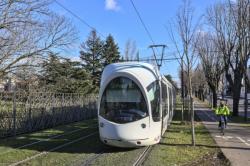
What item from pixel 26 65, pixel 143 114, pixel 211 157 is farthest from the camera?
pixel 26 65

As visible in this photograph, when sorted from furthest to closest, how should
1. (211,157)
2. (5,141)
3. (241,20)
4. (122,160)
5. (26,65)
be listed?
(241,20) < (26,65) < (5,141) < (211,157) < (122,160)

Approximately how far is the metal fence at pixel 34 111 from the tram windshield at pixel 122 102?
Answer: 6894 millimetres

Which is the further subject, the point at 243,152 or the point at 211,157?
the point at 243,152

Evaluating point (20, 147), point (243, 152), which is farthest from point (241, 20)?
point (20, 147)

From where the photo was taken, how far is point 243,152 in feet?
50.1

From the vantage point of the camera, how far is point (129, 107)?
15383 mm

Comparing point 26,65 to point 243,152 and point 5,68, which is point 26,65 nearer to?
point 5,68

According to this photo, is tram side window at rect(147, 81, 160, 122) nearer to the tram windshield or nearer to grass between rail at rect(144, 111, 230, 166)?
the tram windshield

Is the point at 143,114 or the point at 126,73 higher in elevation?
the point at 126,73

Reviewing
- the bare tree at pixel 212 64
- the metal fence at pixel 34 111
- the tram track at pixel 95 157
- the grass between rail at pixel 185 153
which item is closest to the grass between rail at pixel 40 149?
the tram track at pixel 95 157

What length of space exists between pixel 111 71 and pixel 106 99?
105cm

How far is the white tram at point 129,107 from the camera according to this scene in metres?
14.9

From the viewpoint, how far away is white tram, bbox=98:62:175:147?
14.9 meters

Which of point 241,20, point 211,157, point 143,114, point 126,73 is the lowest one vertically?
point 211,157
